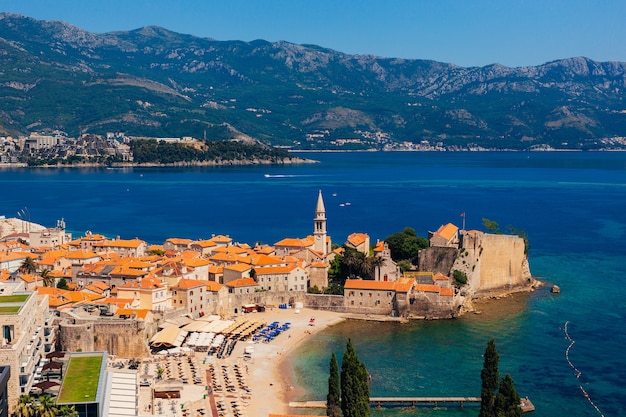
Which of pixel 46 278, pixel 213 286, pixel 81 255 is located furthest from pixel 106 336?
pixel 81 255

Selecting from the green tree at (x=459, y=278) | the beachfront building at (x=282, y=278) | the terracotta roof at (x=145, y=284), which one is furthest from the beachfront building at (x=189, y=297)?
the green tree at (x=459, y=278)

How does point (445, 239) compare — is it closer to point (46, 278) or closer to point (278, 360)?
point (278, 360)

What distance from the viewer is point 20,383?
1148 inches

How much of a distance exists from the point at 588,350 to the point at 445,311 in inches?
401

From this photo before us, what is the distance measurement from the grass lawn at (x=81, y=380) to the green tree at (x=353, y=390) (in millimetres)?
10806

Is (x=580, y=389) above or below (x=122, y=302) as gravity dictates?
below

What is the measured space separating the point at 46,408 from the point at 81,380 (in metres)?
4.05

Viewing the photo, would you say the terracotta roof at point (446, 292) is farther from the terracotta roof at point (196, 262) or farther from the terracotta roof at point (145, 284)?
the terracotta roof at point (145, 284)

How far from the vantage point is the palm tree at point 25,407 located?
27.3 metres

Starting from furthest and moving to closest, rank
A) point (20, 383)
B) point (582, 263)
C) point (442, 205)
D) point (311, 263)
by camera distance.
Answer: point (442, 205) < point (582, 263) < point (311, 263) < point (20, 383)

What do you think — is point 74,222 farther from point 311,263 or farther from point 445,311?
point 445,311

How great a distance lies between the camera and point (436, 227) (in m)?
101

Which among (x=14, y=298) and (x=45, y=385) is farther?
(x=14, y=298)

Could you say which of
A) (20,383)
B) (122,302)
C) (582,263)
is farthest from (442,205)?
(20,383)
